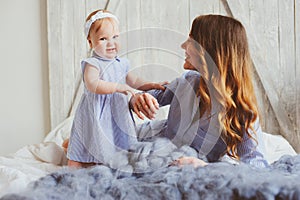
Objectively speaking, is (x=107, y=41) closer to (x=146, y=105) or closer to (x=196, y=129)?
(x=146, y=105)

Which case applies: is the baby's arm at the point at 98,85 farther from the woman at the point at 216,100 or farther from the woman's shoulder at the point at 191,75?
the woman's shoulder at the point at 191,75

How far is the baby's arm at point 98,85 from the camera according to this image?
1529 mm

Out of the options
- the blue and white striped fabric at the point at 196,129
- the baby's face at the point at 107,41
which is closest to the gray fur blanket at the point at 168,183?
the blue and white striped fabric at the point at 196,129

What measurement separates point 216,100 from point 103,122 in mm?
373

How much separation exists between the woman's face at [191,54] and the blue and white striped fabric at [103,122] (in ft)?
0.75

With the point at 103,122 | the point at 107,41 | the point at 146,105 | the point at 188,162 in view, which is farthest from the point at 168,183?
the point at 107,41

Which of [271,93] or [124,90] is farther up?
[124,90]

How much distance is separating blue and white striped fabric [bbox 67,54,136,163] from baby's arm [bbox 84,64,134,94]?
20 mm

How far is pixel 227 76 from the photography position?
4.99 ft

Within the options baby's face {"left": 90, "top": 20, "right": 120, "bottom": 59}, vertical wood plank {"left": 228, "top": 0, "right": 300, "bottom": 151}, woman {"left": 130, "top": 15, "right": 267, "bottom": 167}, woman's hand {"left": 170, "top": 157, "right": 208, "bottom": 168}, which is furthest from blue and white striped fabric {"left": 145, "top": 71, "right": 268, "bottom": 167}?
vertical wood plank {"left": 228, "top": 0, "right": 300, "bottom": 151}

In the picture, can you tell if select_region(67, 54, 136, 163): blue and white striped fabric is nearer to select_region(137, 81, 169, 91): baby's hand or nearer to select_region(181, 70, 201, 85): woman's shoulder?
select_region(137, 81, 169, 91): baby's hand

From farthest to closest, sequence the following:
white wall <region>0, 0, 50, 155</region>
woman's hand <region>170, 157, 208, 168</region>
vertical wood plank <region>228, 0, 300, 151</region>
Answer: white wall <region>0, 0, 50, 155</region>, vertical wood plank <region>228, 0, 300, 151</region>, woman's hand <region>170, 157, 208, 168</region>

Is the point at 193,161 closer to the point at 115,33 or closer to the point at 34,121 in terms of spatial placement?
the point at 115,33

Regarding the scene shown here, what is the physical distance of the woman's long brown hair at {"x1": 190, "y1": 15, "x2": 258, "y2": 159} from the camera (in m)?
1.47
